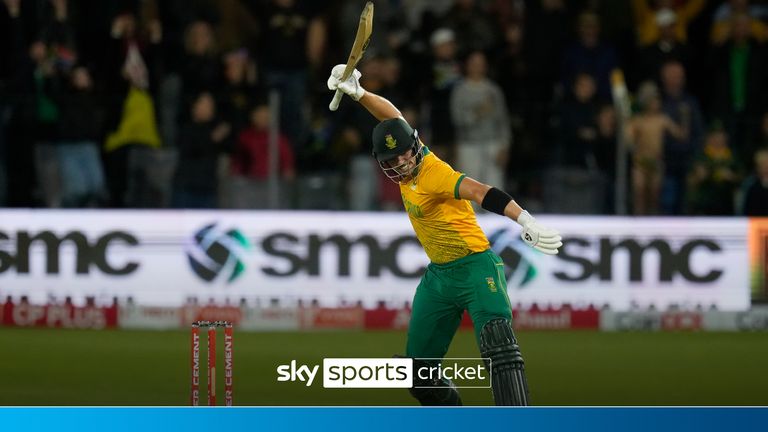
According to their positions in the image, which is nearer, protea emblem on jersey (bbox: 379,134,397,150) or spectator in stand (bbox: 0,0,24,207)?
protea emblem on jersey (bbox: 379,134,397,150)

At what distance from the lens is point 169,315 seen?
17562 mm

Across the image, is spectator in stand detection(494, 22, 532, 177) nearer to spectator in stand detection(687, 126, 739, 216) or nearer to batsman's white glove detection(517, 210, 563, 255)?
spectator in stand detection(687, 126, 739, 216)

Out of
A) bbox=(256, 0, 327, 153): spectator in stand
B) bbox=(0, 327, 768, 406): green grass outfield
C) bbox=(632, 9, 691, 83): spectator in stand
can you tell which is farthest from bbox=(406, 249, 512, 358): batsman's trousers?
bbox=(632, 9, 691, 83): spectator in stand

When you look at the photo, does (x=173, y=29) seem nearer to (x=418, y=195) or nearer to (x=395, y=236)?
(x=395, y=236)

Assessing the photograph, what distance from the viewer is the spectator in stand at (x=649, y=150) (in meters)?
18.9

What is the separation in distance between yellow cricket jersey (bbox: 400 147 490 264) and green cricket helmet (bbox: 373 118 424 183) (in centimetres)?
13

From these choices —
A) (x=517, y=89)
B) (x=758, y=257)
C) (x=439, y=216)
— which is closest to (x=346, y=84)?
(x=439, y=216)

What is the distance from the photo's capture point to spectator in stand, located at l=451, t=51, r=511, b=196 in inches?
734

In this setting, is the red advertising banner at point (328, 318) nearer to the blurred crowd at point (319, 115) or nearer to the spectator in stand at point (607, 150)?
the blurred crowd at point (319, 115)

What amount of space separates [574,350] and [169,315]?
15.9 ft

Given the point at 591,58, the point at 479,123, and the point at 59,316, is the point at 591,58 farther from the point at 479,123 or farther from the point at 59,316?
the point at 59,316

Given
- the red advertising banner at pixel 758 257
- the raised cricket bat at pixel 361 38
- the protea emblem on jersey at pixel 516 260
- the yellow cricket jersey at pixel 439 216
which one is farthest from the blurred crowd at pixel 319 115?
the yellow cricket jersey at pixel 439 216

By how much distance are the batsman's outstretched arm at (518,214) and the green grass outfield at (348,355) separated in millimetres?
2373

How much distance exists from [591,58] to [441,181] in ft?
32.2
